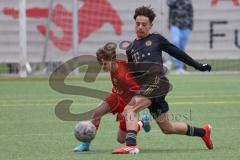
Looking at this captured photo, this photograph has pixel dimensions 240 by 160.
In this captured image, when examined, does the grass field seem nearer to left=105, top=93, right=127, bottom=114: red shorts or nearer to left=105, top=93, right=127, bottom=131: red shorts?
left=105, top=93, right=127, bottom=131: red shorts

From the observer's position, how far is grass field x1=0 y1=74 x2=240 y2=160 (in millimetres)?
8727

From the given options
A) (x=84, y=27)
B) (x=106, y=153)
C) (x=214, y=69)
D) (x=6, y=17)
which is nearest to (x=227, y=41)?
(x=214, y=69)

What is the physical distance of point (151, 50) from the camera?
30.5 feet

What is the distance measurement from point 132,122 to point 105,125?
3.03 m

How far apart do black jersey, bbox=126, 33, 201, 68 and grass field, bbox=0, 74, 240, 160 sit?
3.21 ft

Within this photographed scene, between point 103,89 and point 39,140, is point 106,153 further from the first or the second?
point 103,89

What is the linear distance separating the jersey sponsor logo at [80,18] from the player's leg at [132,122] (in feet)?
46.0

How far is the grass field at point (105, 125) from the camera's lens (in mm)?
8727

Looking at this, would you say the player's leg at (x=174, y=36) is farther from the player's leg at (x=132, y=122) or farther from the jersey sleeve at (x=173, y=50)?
the player's leg at (x=132, y=122)

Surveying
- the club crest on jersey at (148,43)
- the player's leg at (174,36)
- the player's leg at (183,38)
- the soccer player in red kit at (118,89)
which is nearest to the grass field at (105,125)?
the soccer player in red kit at (118,89)

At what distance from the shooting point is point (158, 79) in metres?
9.39

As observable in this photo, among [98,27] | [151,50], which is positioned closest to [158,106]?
[151,50]

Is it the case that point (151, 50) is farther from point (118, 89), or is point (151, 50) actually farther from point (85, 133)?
point (85, 133)

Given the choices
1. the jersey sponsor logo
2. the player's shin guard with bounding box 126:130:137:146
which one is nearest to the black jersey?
the player's shin guard with bounding box 126:130:137:146
